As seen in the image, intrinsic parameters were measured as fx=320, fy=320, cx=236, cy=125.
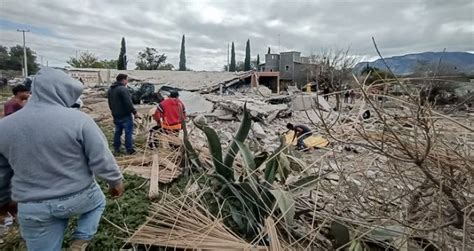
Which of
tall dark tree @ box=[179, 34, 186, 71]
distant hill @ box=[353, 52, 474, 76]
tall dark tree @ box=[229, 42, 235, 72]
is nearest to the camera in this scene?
distant hill @ box=[353, 52, 474, 76]

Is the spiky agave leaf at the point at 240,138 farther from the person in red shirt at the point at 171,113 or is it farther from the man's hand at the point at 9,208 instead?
the person in red shirt at the point at 171,113

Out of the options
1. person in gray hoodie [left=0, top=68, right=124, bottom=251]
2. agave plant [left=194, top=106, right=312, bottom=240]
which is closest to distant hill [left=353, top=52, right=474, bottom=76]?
agave plant [left=194, top=106, right=312, bottom=240]

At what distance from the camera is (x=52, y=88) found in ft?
6.31

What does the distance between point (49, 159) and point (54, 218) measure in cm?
39

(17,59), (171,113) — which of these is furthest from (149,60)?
(171,113)

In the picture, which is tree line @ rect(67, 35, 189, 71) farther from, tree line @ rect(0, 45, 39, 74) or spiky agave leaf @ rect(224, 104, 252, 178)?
spiky agave leaf @ rect(224, 104, 252, 178)

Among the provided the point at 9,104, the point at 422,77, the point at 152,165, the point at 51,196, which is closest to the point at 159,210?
the point at 51,196

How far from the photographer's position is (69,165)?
1.96 metres

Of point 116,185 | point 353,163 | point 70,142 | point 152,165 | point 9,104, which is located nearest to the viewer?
point 70,142

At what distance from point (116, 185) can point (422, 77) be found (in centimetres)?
197

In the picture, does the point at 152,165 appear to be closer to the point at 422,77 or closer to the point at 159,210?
the point at 159,210

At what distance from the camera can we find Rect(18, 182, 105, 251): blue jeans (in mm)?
1918

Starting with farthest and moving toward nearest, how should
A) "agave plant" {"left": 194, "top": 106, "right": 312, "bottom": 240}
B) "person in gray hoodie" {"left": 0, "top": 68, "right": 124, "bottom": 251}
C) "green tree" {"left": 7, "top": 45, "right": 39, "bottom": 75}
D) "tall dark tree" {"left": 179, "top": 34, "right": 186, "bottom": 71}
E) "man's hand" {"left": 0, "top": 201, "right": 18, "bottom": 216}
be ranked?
"tall dark tree" {"left": 179, "top": 34, "right": 186, "bottom": 71}
"green tree" {"left": 7, "top": 45, "right": 39, "bottom": 75}
"agave plant" {"left": 194, "top": 106, "right": 312, "bottom": 240}
"man's hand" {"left": 0, "top": 201, "right": 18, "bottom": 216}
"person in gray hoodie" {"left": 0, "top": 68, "right": 124, "bottom": 251}

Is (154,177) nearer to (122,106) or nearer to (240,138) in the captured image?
(240,138)
